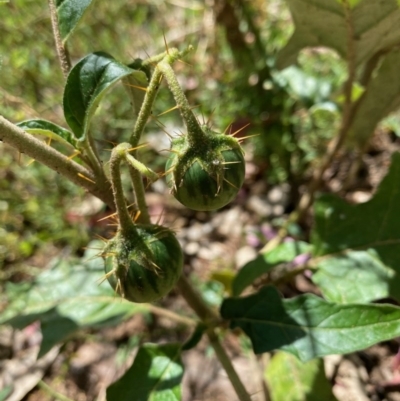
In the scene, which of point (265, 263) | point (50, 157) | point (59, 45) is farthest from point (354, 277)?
point (59, 45)

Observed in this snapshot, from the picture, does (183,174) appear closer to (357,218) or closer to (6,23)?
(357,218)

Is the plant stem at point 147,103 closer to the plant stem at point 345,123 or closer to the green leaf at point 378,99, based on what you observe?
the plant stem at point 345,123

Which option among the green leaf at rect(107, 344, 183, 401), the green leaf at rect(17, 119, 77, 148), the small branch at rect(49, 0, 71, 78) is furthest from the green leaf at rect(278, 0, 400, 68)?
the green leaf at rect(107, 344, 183, 401)

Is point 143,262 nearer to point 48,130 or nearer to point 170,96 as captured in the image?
point 48,130

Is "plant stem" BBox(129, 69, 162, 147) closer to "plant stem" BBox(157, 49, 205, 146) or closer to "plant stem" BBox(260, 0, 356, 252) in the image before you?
"plant stem" BBox(157, 49, 205, 146)

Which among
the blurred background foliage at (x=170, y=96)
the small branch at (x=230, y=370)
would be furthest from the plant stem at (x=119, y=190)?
the blurred background foliage at (x=170, y=96)

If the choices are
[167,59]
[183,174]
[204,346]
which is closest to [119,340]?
[204,346]

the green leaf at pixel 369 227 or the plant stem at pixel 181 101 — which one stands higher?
the plant stem at pixel 181 101
